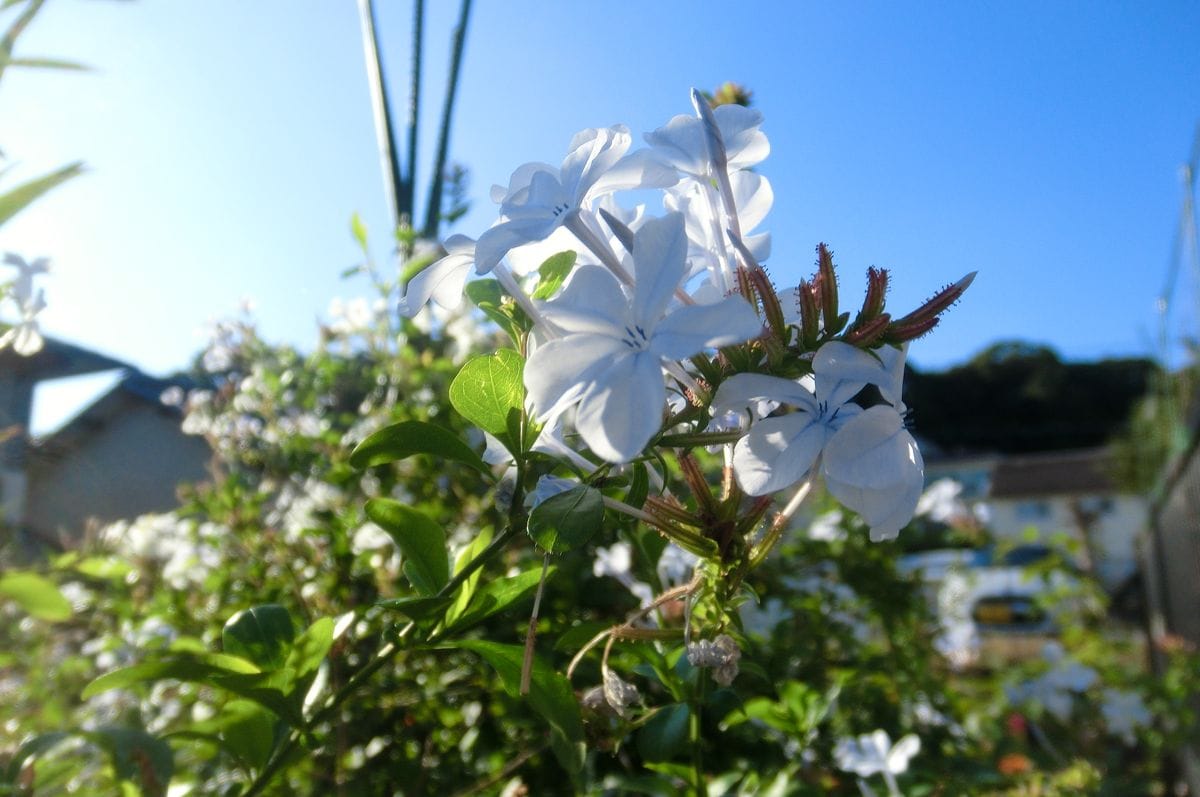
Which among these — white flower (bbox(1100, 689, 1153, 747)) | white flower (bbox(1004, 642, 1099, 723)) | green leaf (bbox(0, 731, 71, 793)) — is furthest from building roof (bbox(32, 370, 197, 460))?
white flower (bbox(1100, 689, 1153, 747))

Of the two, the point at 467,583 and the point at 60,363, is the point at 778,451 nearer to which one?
the point at 467,583

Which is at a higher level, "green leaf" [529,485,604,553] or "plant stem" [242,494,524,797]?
"green leaf" [529,485,604,553]

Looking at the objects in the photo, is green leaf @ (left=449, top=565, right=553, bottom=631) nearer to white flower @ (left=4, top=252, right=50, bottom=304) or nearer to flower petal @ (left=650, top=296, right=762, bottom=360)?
flower petal @ (left=650, top=296, right=762, bottom=360)

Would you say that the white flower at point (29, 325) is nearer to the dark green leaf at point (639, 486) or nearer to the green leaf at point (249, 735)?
the green leaf at point (249, 735)

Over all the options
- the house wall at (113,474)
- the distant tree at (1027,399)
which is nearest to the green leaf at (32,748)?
the house wall at (113,474)

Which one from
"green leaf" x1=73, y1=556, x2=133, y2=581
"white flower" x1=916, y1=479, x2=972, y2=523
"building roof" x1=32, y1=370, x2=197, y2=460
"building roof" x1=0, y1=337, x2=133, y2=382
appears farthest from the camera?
"building roof" x1=32, y1=370, x2=197, y2=460

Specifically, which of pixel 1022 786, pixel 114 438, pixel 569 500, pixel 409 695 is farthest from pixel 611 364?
pixel 114 438
